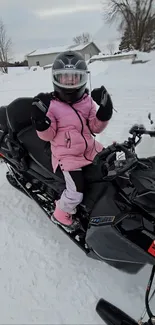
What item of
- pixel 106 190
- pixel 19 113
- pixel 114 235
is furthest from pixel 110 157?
pixel 19 113

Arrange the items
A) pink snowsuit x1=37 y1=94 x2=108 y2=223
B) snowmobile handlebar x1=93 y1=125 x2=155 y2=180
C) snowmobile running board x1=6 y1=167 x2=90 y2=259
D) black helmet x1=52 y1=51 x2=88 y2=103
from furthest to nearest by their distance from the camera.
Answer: snowmobile running board x1=6 y1=167 x2=90 y2=259 < pink snowsuit x1=37 y1=94 x2=108 y2=223 < black helmet x1=52 y1=51 x2=88 y2=103 < snowmobile handlebar x1=93 y1=125 x2=155 y2=180

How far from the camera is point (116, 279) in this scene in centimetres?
250

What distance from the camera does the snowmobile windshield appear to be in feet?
7.52

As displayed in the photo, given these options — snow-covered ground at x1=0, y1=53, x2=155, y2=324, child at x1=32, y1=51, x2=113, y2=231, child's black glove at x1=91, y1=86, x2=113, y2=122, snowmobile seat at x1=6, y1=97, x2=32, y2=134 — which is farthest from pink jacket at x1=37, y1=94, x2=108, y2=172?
snow-covered ground at x1=0, y1=53, x2=155, y2=324

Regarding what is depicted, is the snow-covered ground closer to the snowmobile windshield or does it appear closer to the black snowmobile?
the black snowmobile

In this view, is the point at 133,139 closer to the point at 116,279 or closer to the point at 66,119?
the point at 66,119

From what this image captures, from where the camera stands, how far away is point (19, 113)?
9.73 ft

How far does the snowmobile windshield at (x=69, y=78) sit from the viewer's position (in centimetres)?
229

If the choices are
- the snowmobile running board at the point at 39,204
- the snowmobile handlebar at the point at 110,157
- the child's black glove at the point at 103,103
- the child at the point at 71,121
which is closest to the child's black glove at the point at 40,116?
the child at the point at 71,121

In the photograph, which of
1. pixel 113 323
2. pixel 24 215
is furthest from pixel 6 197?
Result: pixel 113 323

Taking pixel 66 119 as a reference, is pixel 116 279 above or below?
below

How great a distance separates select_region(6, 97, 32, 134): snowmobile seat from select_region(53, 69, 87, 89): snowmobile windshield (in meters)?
0.68

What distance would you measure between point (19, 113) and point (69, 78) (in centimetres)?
85

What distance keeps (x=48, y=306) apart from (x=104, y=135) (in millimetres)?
3364
